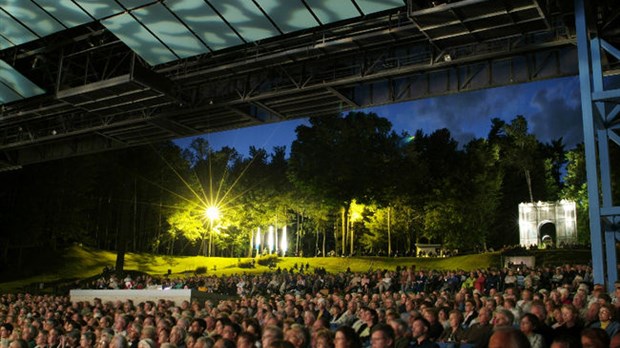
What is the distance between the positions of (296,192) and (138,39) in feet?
121

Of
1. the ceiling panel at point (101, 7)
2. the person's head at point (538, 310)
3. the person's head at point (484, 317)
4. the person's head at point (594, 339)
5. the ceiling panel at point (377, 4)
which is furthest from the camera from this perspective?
the ceiling panel at point (101, 7)

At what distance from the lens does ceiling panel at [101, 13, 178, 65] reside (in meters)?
16.1

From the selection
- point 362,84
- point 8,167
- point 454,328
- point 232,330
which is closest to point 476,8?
point 362,84

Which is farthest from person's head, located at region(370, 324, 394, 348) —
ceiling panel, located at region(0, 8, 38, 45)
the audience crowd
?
ceiling panel, located at region(0, 8, 38, 45)

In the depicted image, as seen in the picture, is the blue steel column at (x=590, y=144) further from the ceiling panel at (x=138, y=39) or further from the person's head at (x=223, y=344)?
the ceiling panel at (x=138, y=39)

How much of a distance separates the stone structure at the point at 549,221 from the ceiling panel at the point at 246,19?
36.0 meters

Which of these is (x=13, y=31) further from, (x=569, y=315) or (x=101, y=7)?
(x=569, y=315)

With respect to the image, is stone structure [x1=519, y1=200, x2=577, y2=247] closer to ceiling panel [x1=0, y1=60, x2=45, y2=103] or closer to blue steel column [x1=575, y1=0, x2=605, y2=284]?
blue steel column [x1=575, y1=0, x2=605, y2=284]

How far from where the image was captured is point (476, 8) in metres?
13.0

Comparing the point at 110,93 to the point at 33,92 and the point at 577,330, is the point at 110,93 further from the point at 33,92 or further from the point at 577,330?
the point at 577,330

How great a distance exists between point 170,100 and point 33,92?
17.5ft

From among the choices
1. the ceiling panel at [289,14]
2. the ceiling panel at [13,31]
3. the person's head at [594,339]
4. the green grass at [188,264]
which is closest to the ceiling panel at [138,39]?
the ceiling panel at [13,31]

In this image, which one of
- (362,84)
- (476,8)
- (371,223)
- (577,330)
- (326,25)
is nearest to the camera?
(577,330)

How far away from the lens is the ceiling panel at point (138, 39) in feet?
52.7
